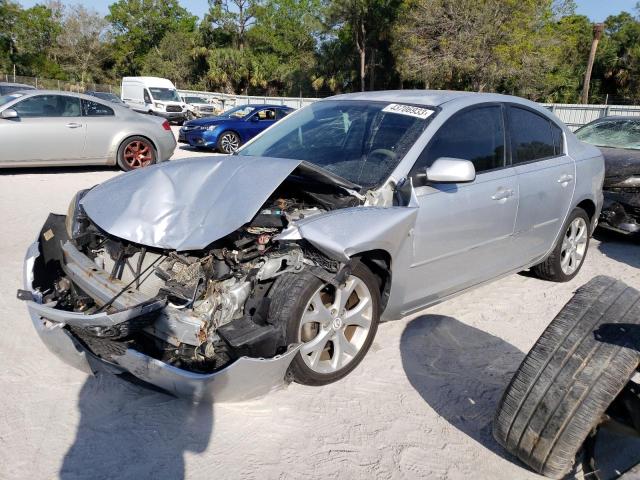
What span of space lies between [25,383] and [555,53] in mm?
29168

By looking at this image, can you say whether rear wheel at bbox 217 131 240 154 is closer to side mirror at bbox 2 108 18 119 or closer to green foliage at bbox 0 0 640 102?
side mirror at bbox 2 108 18 119

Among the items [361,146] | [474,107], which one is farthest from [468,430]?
[474,107]

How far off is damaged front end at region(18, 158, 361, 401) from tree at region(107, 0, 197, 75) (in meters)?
59.2

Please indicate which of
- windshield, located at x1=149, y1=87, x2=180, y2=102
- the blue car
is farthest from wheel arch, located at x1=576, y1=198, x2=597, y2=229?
windshield, located at x1=149, y1=87, x2=180, y2=102

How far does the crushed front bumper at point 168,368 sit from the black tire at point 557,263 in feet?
10.2

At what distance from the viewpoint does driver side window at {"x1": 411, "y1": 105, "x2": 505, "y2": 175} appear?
365 cm

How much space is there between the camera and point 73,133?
9516 millimetres

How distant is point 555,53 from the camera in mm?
26891

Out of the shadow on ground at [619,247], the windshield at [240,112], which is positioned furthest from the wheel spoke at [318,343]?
the windshield at [240,112]

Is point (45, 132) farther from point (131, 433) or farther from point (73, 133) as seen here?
point (131, 433)

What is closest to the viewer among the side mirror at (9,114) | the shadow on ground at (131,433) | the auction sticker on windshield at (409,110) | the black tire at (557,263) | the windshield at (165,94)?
the shadow on ground at (131,433)

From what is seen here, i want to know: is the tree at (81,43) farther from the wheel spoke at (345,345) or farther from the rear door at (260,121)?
the wheel spoke at (345,345)

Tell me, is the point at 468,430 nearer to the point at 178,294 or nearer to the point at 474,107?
the point at 178,294

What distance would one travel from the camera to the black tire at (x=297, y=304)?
282cm
